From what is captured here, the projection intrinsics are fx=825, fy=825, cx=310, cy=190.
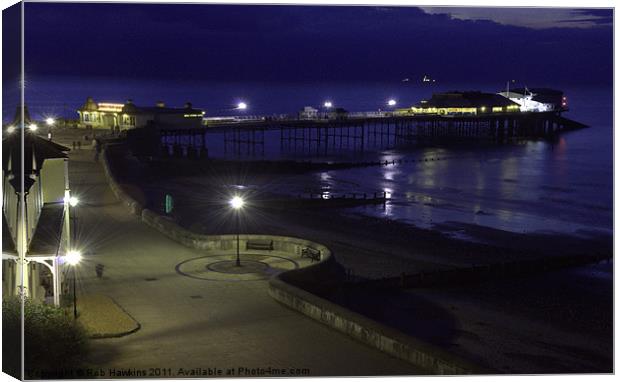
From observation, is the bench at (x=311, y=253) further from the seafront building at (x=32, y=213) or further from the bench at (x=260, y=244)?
the seafront building at (x=32, y=213)

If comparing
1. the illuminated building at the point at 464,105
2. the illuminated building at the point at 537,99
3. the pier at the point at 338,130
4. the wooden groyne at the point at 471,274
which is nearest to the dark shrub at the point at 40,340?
the wooden groyne at the point at 471,274

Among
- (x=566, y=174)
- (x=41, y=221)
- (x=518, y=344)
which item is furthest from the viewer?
(x=566, y=174)

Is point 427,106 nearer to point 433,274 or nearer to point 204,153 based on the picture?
point 204,153

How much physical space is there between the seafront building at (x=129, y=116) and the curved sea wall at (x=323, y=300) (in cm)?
4120

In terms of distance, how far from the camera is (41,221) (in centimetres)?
1430

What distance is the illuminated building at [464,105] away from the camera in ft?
327

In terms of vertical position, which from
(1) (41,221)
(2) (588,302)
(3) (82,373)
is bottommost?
(2) (588,302)

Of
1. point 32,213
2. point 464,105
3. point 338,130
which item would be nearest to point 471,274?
point 32,213

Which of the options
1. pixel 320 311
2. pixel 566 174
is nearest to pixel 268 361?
pixel 320 311

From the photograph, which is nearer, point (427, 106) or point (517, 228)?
point (517, 228)

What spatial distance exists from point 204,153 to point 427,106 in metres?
41.7

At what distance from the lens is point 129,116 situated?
214ft

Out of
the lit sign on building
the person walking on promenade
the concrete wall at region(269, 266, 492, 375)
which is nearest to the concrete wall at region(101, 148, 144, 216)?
the person walking on promenade

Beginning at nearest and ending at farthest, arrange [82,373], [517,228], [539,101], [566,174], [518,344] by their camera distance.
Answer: [82,373] → [518,344] → [517,228] → [566,174] → [539,101]
